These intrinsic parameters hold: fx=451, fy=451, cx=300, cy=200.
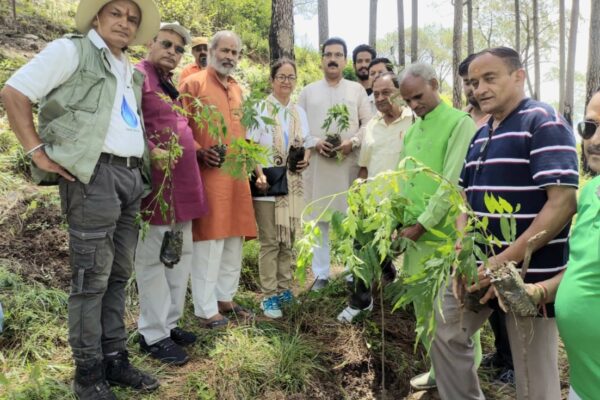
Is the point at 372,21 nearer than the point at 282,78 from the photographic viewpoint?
No

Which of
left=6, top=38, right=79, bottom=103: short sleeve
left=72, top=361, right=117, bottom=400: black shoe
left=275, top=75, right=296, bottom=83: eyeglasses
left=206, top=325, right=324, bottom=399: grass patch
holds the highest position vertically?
left=275, top=75, right=296, bottom=83: eyeglasses

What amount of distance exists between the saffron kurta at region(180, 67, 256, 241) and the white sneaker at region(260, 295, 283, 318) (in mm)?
648

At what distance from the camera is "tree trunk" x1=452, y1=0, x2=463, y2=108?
13159 mm

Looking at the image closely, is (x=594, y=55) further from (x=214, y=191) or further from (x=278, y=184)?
(x=214, y=191)

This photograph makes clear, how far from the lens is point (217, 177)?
3.55 meters

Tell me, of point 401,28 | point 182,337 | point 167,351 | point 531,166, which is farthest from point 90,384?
point 401,28

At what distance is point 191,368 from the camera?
9.98ft

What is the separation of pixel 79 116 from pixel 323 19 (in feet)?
47.4

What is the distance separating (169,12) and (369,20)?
991cm

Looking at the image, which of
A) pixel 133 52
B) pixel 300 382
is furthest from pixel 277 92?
pixel 133 52

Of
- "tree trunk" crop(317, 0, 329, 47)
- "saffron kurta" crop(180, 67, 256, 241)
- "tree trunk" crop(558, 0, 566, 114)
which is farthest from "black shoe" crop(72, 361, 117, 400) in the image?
"tree trunk" crop(558, 0, 566, 114)

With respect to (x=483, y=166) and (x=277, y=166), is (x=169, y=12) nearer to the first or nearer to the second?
(x=277, y=166)

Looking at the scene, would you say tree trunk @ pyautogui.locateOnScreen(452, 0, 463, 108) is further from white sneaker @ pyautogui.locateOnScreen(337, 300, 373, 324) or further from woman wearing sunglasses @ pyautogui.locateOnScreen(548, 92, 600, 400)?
woman wearing sunglasses @ pyautogui.locateOnScreen(548, 92, 600, 400)

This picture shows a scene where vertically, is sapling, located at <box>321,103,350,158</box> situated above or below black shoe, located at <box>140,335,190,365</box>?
above
